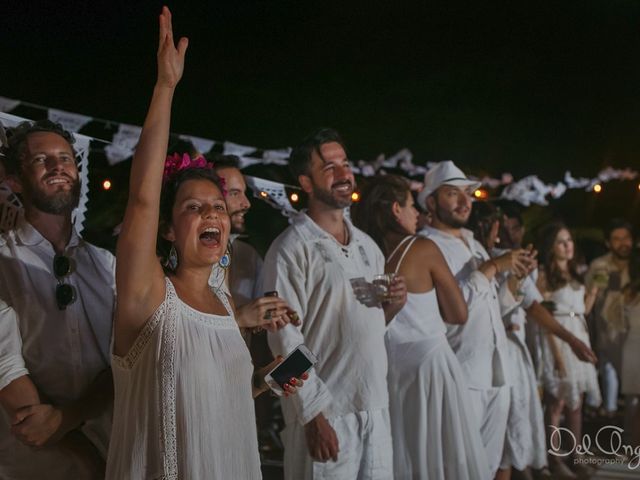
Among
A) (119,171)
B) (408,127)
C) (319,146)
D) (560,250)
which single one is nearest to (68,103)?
(119,171)

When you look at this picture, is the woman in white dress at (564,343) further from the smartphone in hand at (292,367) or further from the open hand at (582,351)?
the smartphone in hand at (292,367)

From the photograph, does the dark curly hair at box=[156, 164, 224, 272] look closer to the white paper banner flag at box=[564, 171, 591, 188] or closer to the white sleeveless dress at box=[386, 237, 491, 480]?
the white sleeveless dress at box=[386, 237, 491, 480]

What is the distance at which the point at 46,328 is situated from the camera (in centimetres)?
259

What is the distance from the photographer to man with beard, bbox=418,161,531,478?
3693 mm

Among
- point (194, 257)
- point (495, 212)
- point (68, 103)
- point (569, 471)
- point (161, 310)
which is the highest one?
point (68, 103)

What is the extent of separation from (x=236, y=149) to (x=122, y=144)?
0.54 m

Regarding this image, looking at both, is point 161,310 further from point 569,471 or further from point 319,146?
point 569,471

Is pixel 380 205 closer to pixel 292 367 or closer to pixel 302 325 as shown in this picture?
pixel 302 325

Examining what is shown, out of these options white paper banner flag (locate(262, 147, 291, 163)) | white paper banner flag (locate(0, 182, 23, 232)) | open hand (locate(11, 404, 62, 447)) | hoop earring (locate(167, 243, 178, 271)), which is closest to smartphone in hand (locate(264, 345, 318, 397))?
hoop earring (locate(167, 243, 178, 271))

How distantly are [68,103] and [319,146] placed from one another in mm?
1065

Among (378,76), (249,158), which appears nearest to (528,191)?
(378,76)

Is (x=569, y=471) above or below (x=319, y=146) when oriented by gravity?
below

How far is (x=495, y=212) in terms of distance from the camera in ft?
13.4

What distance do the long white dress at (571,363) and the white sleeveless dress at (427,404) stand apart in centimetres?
78
